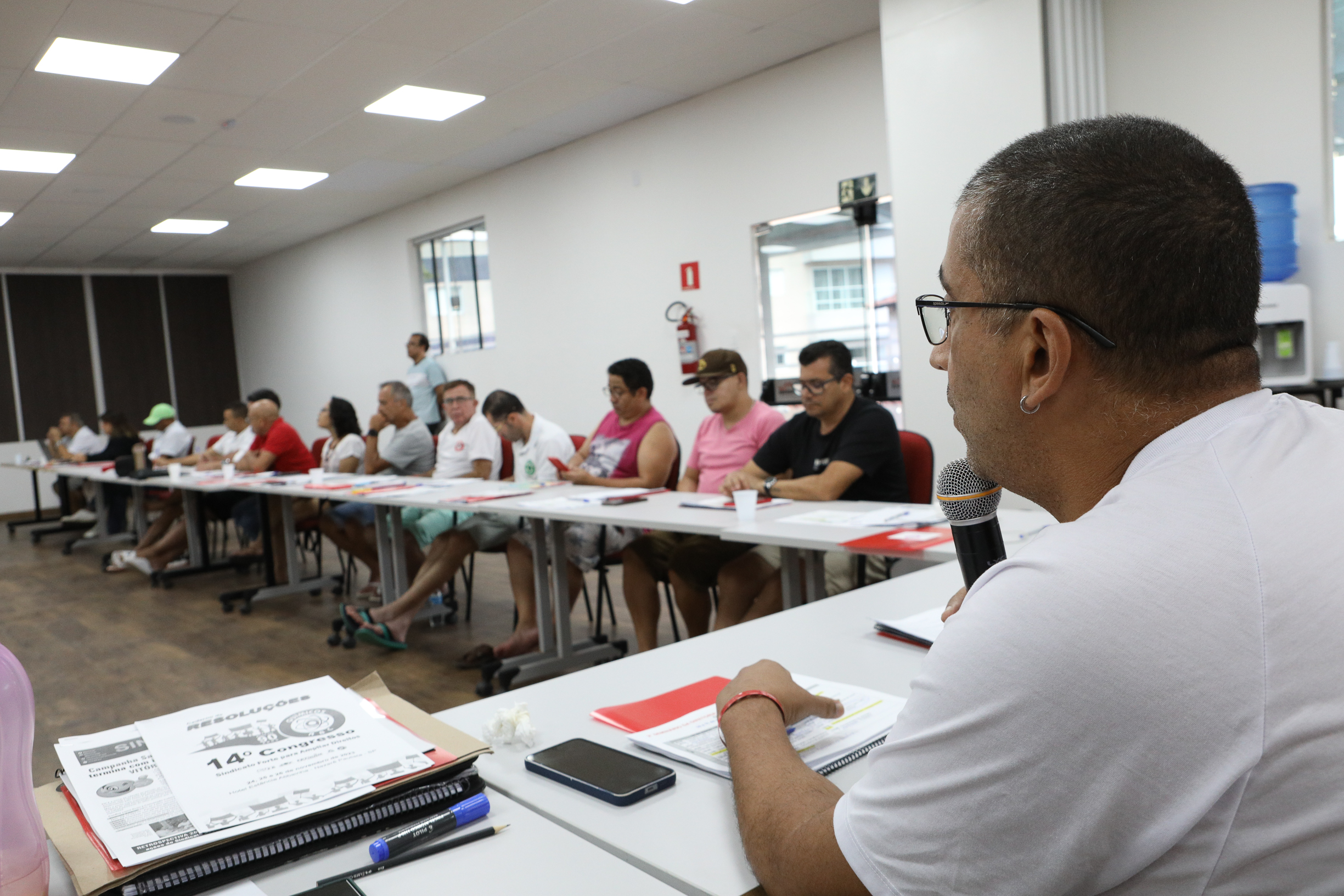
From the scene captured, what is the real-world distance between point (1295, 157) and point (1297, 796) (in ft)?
13.1

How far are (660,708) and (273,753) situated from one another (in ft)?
1.47

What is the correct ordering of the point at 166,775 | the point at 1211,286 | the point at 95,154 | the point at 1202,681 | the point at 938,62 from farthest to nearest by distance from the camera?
the point at 95,154 < the point at 938,62 < the point at 166,775 < the point at 1211,286 < the point at 1202,681

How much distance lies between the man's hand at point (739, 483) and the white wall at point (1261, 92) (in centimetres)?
219

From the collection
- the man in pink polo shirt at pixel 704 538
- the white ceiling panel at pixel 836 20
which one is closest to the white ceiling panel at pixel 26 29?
the man in pink polo shirt at pixel 704 538

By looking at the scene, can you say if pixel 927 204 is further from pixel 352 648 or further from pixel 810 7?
pixel 352 648

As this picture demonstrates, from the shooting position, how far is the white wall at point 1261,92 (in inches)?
142

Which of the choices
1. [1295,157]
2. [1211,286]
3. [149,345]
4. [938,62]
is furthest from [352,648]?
[149,345]

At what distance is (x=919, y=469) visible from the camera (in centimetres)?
333

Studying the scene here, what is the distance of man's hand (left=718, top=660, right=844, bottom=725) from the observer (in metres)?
1.01

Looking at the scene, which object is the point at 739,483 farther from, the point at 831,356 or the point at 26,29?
the point at 26,29

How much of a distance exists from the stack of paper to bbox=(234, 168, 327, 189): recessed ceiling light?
22.3 ft

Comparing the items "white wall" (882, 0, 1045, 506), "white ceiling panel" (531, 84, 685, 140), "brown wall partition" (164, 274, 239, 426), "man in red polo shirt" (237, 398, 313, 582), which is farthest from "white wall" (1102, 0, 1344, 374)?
"brown wall partition" (164, 274, 239, 426)

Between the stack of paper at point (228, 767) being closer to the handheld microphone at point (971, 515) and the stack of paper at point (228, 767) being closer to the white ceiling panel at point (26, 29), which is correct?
the handheld microphone at point (971, 515)

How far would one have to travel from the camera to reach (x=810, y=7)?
4691 mm
